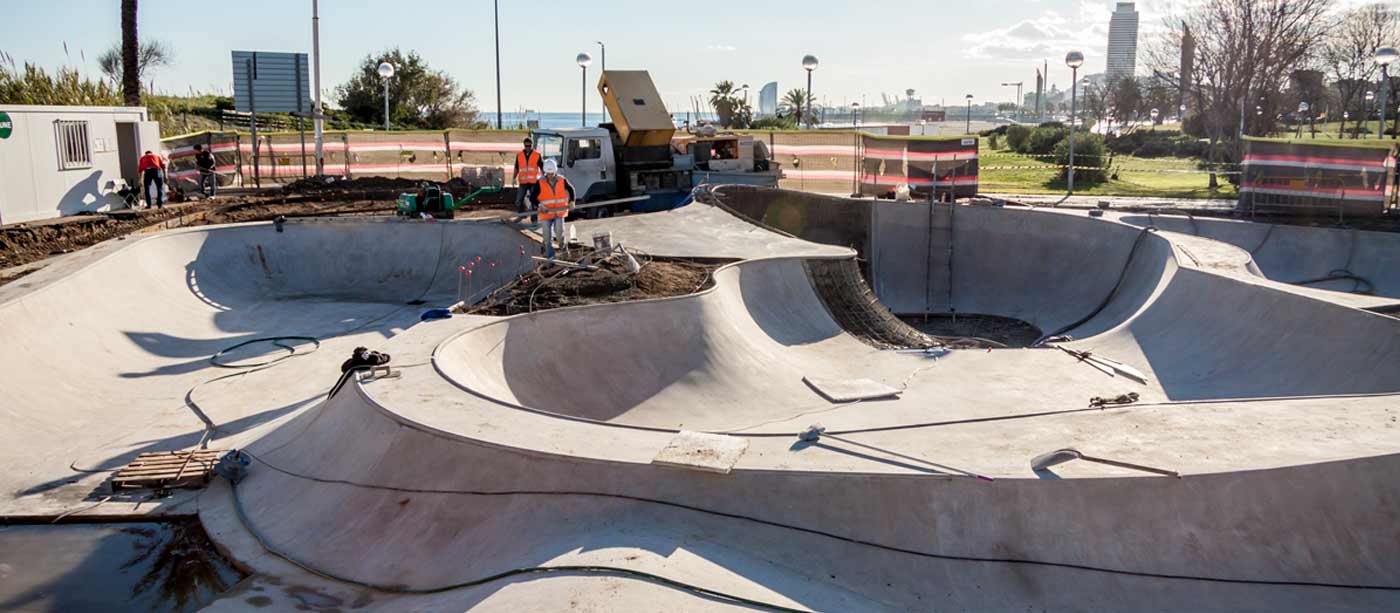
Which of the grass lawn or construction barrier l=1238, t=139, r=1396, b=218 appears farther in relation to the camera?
the grass lawn

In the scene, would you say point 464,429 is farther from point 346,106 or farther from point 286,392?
point 346,106

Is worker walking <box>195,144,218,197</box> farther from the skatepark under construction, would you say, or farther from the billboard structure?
the skatepark under construction

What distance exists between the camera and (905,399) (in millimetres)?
12617

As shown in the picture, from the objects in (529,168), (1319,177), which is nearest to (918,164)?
(1319,177)

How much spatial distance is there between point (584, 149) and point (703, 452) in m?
16.0

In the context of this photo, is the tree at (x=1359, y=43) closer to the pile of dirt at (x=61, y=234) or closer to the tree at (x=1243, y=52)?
the tree at (x=1243, y=52)

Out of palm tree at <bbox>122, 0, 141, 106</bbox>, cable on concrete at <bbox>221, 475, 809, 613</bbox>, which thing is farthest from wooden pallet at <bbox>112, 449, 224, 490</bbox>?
palm tree at <bbox>122, 0, 141, 106</bbox>

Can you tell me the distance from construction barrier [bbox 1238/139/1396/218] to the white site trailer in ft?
83.6

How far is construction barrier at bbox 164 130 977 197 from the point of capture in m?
23.9

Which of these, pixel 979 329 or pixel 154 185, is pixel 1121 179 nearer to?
pixel 979 329

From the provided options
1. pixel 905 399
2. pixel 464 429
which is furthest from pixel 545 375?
pixel 905 399

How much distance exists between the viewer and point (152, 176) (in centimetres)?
2144

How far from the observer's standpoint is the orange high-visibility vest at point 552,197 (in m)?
15.7

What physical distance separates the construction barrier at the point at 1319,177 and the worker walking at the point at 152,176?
80.1ft
